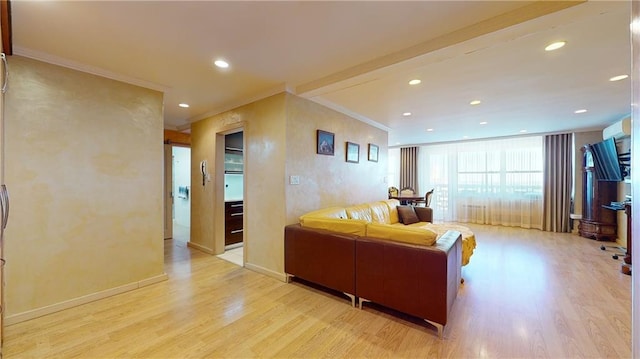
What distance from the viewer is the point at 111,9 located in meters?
1.71

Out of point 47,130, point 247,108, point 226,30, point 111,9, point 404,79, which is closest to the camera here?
point 111,9

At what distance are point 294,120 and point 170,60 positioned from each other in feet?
4.64

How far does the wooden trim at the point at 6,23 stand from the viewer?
1.55 m

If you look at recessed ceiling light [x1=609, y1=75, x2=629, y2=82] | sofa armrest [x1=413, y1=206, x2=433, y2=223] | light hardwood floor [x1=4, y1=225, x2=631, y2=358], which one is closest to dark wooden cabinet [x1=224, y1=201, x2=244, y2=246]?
light hardwood floor [x1=4, y1=225, x2=631, y2=358]

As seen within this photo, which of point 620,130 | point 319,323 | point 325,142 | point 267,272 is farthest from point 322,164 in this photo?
point 620,130

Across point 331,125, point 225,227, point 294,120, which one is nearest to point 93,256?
point 225,227

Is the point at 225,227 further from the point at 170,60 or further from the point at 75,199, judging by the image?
the point at 170,60

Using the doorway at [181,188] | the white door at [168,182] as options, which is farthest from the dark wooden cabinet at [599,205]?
the doorway at [181,188]

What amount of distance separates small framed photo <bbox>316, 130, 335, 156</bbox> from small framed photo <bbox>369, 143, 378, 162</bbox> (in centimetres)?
132

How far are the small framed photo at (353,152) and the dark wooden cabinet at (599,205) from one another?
15.2 feet

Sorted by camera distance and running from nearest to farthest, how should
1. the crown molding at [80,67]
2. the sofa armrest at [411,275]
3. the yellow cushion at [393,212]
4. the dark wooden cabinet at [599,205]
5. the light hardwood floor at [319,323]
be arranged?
1. the light hardwood floor at [319,323]
2. the sofa armrest at [411,275]
3. the crown molding at [80,67]
4. the yellow cushion at [393,212]
5. the dark wooden cabinet at [599,205]

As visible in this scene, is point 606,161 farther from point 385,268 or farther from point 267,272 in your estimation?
point 267,272

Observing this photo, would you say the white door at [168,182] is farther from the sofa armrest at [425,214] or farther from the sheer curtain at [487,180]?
the sheer curtain at [487,180]

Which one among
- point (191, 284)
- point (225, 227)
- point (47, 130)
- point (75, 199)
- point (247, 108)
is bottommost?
point (191, 284)
